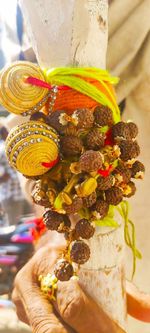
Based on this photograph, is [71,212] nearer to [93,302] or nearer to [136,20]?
[93,302]

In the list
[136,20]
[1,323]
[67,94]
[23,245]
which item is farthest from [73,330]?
[23,245]

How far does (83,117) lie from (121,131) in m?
0.06

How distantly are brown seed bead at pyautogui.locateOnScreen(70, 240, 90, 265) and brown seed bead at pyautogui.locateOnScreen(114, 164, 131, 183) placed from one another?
0.10 metres

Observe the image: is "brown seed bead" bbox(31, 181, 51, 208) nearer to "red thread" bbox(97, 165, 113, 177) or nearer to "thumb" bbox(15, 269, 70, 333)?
"red thread" bbox(97, 165, 113, 177)

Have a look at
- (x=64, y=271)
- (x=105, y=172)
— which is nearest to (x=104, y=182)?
(x=105, y=172)

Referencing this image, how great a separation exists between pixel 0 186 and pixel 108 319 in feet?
7.24

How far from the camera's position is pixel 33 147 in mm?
615

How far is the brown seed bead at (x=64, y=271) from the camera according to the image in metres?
0.68

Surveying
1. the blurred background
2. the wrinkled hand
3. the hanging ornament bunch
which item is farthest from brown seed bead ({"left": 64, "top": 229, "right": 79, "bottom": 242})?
the blurred background

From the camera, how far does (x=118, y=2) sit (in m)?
0.78

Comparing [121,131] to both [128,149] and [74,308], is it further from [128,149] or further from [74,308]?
[74,308]

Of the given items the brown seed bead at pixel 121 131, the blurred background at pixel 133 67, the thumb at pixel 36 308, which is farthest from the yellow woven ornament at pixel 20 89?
the thumb at pixel 36 308

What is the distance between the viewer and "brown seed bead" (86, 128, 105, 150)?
633 mm

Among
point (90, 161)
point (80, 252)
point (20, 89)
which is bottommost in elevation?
point (80, 252)
